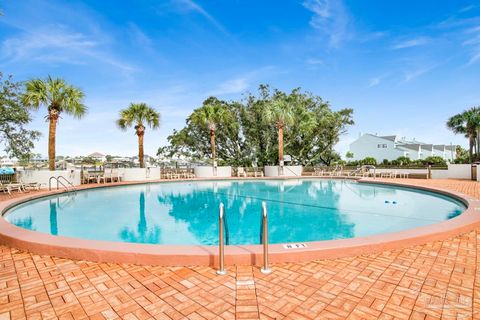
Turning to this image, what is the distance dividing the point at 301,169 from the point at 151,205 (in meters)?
14.8

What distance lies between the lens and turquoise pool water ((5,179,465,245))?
6590mm

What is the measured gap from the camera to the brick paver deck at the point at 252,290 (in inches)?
94.7

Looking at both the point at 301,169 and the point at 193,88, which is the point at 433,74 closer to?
the point at 301,169

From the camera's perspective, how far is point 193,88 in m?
26.4

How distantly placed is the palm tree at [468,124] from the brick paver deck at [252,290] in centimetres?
3061

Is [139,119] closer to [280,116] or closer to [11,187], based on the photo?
Answer: [11,187]

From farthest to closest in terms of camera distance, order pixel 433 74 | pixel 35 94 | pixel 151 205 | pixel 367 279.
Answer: pixel 433 74 < pixel 35 94 < pixel 151 205 < pixel 367 279

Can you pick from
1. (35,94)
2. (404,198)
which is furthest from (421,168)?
(35,94)

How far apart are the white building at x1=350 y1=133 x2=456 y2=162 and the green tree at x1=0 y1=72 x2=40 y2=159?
154 feet

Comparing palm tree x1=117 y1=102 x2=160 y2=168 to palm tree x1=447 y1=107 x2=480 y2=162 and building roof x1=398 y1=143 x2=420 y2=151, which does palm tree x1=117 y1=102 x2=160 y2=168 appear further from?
building roof x1=398 y1=143 x2=420 y2=151

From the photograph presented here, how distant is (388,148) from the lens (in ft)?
148

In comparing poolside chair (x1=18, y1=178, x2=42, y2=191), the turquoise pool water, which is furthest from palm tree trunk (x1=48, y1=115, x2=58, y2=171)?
the turquoise pool water

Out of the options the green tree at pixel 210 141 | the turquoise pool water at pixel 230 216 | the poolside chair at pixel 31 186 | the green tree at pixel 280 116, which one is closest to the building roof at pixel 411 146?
the green tree at pixel 210 141

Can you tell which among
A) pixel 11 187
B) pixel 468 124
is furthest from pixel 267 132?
pixel 11 187
